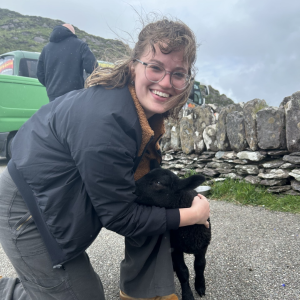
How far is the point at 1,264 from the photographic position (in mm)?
2922

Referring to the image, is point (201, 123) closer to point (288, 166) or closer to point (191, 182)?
point (288, 166)

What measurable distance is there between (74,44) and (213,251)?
Result: 3711 mm

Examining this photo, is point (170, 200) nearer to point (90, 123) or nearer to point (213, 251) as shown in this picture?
point (90, 123)

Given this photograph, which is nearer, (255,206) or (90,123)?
(90,123)

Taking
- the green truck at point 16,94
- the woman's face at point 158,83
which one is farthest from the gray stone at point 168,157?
the woman's face at point 158,83

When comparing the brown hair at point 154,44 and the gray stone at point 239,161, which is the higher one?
the brown hair at point 154,44

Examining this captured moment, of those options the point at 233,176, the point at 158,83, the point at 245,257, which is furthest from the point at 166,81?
the point at 233,176

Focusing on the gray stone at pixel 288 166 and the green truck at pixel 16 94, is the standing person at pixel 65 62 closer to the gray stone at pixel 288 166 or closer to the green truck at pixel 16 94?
the gray stone at pixel 288 166

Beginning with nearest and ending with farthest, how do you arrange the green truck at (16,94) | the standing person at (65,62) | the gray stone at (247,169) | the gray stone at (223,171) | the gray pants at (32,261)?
the gray pants at (32,261) → the standing person at (65,62) → the gray stone at (247,169) → the gray stone at (223,171) → the green truck at (16,94)

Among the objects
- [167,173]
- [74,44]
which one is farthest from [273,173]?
[74,44]

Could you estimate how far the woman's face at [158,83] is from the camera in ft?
5.79

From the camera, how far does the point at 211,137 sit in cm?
486

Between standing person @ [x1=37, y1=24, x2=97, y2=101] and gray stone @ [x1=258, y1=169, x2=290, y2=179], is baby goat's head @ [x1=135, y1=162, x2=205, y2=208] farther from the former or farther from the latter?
standing person @ [x1=37, y1=24, x2=97, y2=101]

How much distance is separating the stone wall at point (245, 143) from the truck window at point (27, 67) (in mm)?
5115
